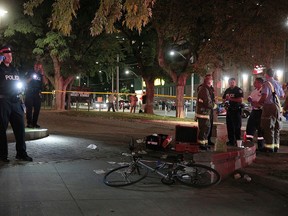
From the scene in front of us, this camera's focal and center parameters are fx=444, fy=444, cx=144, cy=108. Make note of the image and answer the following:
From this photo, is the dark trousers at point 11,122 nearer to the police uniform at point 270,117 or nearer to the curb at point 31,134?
the curb at point 31,134

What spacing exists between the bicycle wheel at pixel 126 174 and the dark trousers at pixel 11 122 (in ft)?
7.28

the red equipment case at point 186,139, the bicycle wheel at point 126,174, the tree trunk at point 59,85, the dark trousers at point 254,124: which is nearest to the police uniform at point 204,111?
the red equipment case at point 186,139

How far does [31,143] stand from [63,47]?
20546 mm

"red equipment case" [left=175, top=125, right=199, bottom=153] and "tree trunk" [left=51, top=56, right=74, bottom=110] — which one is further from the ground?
"tree trunk" [left=51, top=56, right=74, bottom=110]

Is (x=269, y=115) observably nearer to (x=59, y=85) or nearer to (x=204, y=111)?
(x=204, y=111)

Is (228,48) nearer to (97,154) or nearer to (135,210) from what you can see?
(97,154)

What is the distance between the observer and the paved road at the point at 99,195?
19.2 ft

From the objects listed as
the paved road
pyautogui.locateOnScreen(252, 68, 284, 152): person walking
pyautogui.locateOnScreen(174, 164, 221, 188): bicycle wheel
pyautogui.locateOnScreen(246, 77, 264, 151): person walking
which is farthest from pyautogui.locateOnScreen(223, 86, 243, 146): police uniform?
pyautogui.locateOnScreen(174, 164, 221, 188): bicycle wheel

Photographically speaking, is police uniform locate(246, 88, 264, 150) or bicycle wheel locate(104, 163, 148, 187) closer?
bicycle wheel locate(104, 163, 148, 187)

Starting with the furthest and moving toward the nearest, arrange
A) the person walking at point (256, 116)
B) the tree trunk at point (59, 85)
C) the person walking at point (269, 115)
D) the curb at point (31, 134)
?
the tree trunk at point (59, 85), the person walking at point (256, 116), the curb at point (31, 134), the person walking at point (269, 115)

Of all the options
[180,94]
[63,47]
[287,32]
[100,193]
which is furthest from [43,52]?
[100,193]

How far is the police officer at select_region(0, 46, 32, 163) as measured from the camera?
8.45 m

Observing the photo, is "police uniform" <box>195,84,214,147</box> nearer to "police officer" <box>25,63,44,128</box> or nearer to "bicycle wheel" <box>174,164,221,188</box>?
"bicycle wheel" <box>174,164,221,188</box>

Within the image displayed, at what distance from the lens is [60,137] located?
1285 centimetres
